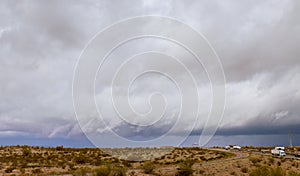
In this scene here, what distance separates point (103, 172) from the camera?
1156 inches

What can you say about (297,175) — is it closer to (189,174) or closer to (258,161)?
(189,174)

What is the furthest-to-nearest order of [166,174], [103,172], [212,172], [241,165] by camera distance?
[241,165] → [212,172] → [166,174] → [103,172]

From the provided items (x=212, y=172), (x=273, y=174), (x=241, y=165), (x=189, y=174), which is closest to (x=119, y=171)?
(x=189, y=174)

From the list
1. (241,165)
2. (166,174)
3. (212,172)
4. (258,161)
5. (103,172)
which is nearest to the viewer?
(103,172)

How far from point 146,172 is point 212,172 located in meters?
8.12

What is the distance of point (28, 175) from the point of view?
2981 centimetres

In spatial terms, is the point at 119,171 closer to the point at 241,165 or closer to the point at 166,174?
the point at 166,174

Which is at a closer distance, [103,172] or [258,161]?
[103,172]

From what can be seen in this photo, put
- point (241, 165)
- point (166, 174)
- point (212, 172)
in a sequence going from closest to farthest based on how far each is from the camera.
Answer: point (166, 174) < point (212, 172) < point (241, 165)

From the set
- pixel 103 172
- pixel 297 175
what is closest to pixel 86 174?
pixel 103 172

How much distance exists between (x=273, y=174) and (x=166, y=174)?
1172 centimetres

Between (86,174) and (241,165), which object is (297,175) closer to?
(241,165)

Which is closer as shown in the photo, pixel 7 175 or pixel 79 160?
pixel 7 175

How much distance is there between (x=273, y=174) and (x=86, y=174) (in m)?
20.5
